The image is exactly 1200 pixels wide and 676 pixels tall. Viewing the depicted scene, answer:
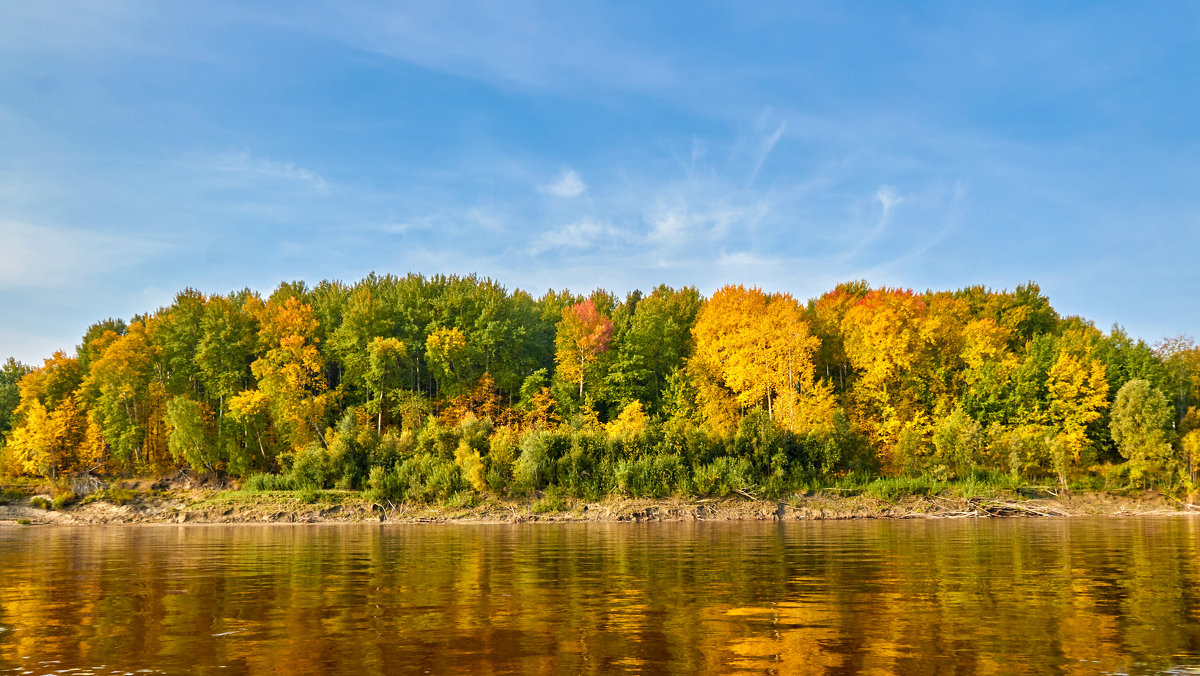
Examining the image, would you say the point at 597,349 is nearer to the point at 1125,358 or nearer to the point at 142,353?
the point at 142,353

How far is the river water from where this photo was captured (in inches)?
412

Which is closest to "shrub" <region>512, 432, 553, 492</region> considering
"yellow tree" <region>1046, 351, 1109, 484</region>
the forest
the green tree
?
the forest

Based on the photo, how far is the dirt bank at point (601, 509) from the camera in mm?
50281

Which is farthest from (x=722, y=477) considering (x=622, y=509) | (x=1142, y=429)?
(x=1142, y=429)

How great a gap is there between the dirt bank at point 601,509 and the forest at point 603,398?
1510 millimetres

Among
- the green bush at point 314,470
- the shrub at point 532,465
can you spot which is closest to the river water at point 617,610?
the shrub at point 532,465

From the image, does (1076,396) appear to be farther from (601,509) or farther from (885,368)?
(601,509)

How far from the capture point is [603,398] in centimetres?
7519

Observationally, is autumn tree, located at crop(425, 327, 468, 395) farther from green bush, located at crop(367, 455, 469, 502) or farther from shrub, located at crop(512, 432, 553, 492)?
shrub, located at crop(512, 432, 553, 492)

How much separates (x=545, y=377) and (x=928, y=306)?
4095cm

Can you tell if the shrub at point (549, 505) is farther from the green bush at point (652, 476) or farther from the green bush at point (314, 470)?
the green bush at point (314, 470)

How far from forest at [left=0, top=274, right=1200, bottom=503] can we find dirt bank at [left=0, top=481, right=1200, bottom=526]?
4.95ft

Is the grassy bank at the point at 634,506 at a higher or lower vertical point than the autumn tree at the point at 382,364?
lower

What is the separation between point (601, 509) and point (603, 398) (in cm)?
2513
